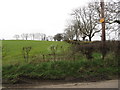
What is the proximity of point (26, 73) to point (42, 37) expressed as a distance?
66.7 meters

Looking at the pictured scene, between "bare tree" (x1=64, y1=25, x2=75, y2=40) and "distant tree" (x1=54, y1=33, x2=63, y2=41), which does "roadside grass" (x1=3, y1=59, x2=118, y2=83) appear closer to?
"bare tree" (x1=64, y1=25, x2=75, y2=40)

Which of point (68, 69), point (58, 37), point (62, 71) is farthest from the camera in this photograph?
point (58, 37)

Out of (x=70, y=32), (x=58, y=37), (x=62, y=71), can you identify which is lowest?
(x=62, y=71)

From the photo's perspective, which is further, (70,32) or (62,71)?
(70,32)

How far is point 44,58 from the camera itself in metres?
7.59

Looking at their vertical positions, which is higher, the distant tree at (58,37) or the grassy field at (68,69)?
the distant tree at (58,37)

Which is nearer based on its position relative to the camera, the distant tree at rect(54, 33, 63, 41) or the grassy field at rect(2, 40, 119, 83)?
the grassy field at rect(2, 40, 119, 83)

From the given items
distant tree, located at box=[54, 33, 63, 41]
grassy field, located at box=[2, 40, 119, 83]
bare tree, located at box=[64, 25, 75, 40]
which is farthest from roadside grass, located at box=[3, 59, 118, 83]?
distant tree, located at box=[54, 33, 63, 41]

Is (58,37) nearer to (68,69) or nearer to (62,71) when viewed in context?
(68,69)

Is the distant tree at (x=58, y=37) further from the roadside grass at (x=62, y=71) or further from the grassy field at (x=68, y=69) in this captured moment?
the roadside grass at (x=62, y=71)

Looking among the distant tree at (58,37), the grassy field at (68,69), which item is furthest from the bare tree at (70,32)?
the grassy field at (68,69)

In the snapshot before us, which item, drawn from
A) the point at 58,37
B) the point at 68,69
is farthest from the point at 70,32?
the point at 68,69

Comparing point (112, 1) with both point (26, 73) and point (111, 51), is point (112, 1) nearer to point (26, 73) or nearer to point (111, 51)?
point (111, 51)

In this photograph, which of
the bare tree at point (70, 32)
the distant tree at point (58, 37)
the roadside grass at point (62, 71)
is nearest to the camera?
the roadside grass at point (62, 71)
